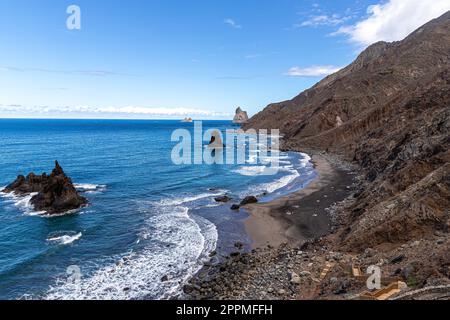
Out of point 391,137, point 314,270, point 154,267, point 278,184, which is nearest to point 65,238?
point 154,267

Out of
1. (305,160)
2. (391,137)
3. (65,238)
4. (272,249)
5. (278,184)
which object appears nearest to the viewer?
(272,249)

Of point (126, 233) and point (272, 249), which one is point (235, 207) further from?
point (126, 233)

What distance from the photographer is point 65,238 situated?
30.7 metres

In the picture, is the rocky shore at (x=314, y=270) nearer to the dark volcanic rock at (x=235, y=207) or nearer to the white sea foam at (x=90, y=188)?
the dark volcanic rock at (x=235, y=207)

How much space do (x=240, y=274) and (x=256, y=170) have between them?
43.7 metres

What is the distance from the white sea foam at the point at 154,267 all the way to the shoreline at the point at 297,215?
4.92 metres

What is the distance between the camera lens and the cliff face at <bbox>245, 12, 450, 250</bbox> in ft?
76.5

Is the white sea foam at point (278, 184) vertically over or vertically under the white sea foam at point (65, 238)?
over

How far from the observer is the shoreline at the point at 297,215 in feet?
99.6

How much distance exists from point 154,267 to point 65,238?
1109 centimetres

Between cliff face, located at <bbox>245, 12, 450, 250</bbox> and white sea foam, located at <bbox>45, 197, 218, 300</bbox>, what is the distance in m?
12.3

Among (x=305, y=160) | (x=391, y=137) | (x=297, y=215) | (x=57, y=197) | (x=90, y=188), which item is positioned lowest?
(x=297, y=215)

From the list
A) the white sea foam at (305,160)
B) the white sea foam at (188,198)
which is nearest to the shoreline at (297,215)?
the white sea foam at (188,198)
